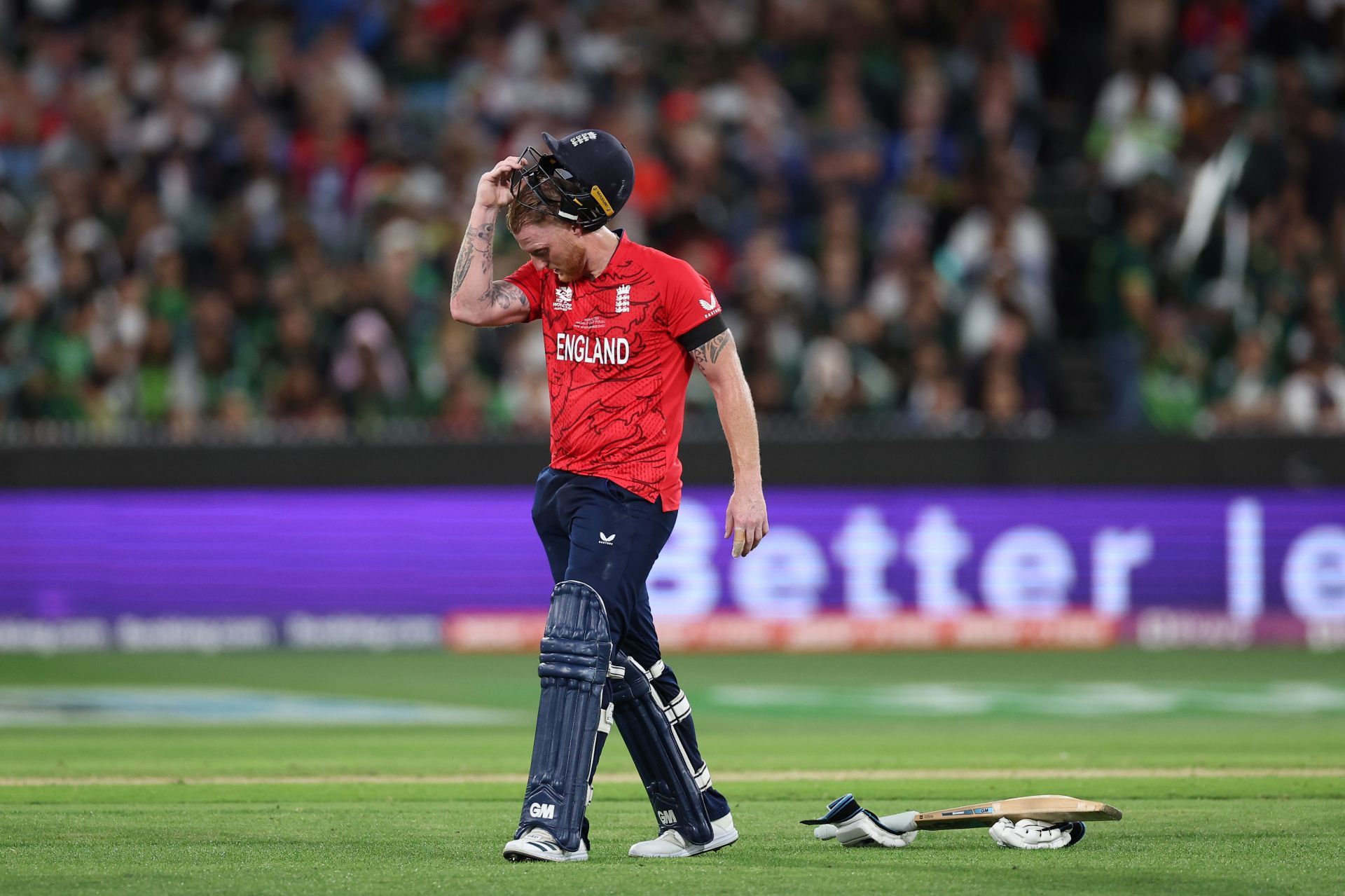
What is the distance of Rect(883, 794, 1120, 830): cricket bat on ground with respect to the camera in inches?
275

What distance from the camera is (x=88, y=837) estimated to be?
730 cm

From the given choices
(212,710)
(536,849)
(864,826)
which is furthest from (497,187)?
(212,710)

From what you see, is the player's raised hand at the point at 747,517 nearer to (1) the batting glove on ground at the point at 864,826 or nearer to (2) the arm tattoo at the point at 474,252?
(1) the batting glove on ground at the point at 864,826

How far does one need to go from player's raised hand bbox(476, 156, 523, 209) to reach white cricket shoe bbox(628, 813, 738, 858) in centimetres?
238

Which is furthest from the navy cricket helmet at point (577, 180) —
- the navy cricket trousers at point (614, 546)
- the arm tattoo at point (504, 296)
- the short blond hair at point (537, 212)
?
the navy cricket trousers at point (614, 546)

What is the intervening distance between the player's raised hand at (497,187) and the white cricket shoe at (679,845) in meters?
2.38

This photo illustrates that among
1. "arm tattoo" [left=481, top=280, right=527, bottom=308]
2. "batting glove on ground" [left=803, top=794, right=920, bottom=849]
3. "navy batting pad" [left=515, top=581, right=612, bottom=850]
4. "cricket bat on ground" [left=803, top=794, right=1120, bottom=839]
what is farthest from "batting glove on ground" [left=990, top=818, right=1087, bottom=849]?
"arm tattoo" [left=481, top=280, right=527, bottom=308]

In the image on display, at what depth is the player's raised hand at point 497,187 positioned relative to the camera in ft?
22.9

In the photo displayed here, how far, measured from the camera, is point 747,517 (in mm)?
6770

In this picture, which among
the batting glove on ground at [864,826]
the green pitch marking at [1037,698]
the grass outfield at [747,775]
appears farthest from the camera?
the green pitch marking at [1037,698]

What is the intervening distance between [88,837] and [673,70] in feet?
46.7

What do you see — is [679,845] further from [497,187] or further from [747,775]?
[747,775]

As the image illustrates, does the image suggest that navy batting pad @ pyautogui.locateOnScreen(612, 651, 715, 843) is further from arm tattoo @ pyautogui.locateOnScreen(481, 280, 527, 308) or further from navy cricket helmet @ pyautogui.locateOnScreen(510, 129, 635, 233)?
navy cricket helmet @ pyautogui.locateOnScreen(510, 129, 635, 233)

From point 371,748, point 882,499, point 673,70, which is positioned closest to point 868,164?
point 673,70
